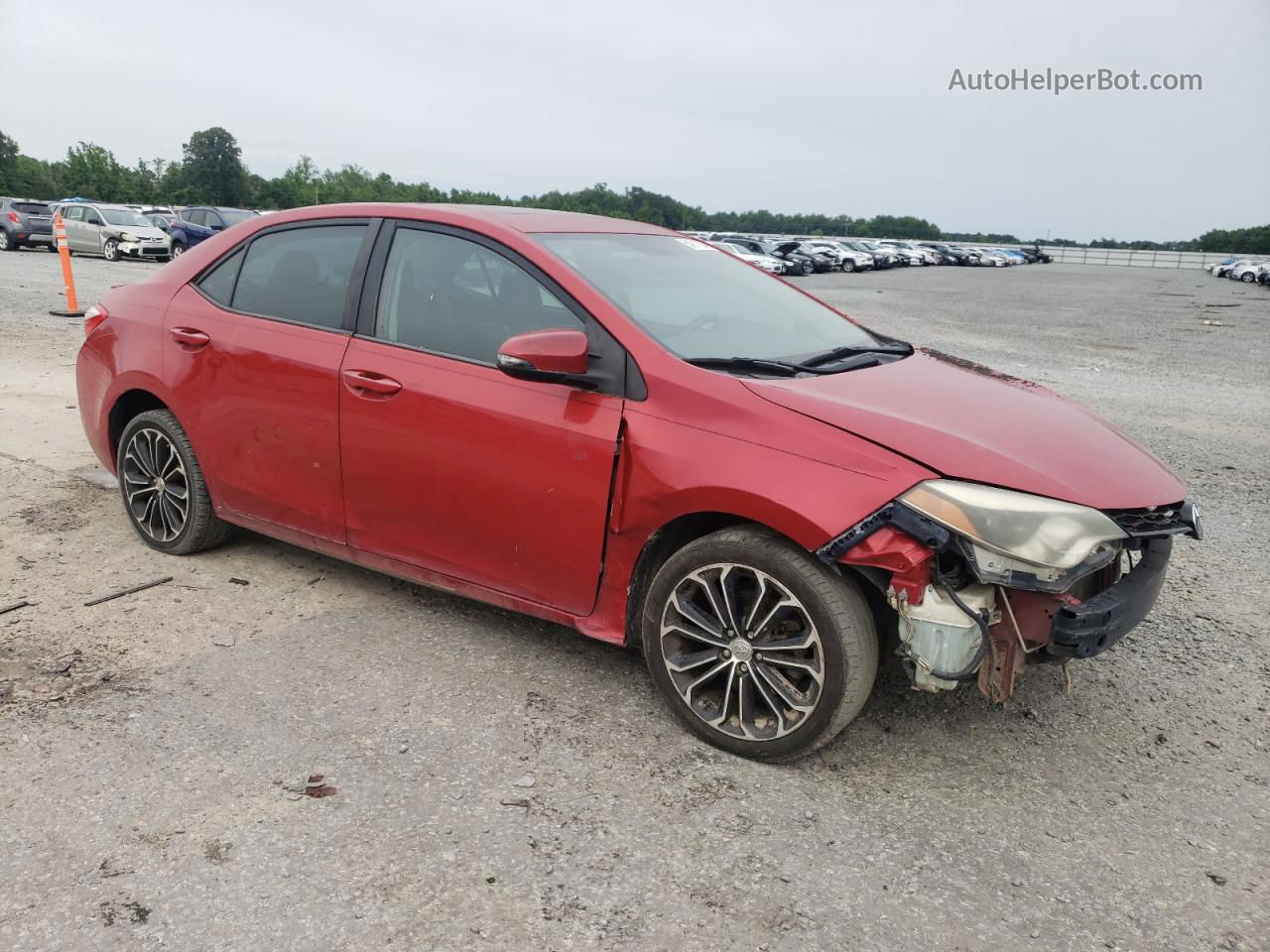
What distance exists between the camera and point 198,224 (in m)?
25.8

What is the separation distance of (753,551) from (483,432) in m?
1.06

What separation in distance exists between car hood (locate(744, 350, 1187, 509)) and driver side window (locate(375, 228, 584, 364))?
2.97 feet

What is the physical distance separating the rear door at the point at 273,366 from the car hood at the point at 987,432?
1.77 metres

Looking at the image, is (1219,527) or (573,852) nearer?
(573,852)

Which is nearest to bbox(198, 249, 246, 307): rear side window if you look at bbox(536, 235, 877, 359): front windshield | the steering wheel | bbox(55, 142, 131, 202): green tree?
bbox(536, 235, 877, 359): front windshield

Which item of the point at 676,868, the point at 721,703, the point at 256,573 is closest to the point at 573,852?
the point at 676,868

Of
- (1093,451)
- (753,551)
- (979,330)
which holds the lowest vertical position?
(979,330)

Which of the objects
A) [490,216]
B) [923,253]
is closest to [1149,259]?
[923,253]

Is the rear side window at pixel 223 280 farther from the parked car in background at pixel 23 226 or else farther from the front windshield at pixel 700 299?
the parked car in background at pixel 23 226

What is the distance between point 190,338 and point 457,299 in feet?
4.73

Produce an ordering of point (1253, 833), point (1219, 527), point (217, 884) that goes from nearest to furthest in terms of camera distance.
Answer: point (217, 884)
point (1253, 833)
point (1219, 527)

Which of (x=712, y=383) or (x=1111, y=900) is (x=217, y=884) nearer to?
(x=712, y=383)

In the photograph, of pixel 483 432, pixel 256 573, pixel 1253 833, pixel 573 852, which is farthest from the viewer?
pixel 256 573

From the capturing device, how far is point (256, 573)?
4504mm
